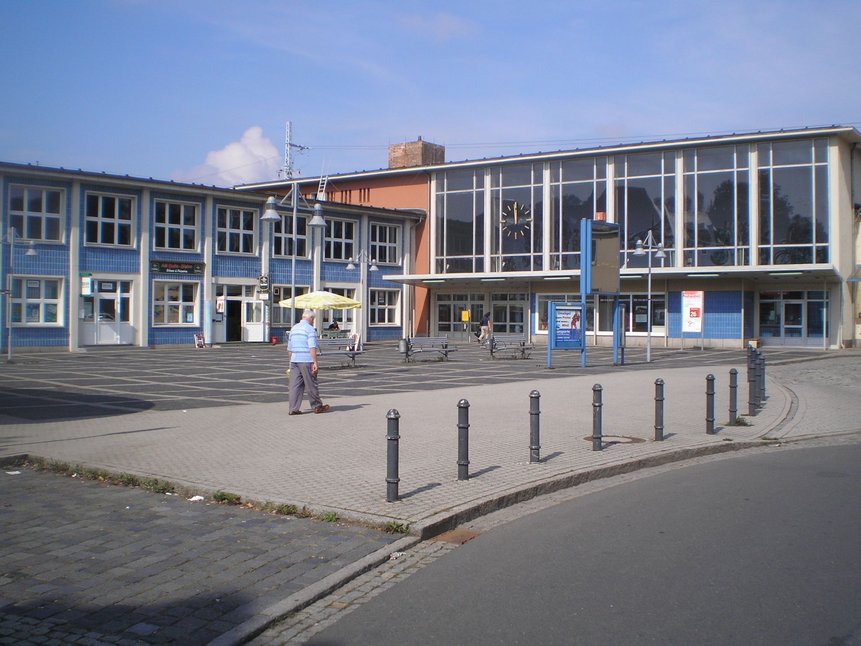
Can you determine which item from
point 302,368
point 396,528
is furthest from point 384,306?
point 396,528

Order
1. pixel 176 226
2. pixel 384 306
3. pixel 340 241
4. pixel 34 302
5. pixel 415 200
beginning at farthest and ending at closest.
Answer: pixel 415 200, pixel 384 306, pixel 340 241, pixel 176 226, pixel 34 302

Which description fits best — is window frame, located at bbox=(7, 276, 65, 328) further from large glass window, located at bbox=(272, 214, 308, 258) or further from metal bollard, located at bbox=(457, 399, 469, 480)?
metal bollard, located at bbox=(457, 399, 469, 480)

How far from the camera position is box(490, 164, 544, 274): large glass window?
47.7 meters

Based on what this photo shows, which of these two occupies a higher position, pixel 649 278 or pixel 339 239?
pixel 339 239

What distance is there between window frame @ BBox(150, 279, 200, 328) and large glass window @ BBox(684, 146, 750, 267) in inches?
1001

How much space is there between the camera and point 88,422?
12.8 metres

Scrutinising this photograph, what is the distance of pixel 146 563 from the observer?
19.0ft

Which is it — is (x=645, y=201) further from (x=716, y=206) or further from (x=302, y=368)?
(x=302, y=368)

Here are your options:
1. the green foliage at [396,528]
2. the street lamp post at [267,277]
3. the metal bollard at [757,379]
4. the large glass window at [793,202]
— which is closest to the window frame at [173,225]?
the street lamp post at [267,277]

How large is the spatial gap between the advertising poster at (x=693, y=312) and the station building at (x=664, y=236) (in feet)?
7.50

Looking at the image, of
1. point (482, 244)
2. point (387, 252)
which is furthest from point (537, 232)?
point (387, 252)

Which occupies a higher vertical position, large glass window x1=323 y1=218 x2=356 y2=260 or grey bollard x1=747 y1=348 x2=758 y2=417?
large glass window x1=323 y1=218 x2=356 y2=260

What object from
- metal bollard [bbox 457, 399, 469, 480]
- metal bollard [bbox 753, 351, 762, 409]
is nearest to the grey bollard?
metal bollard [bbox 753, 351, 762, 409]

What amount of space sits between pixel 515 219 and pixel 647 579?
144ft
